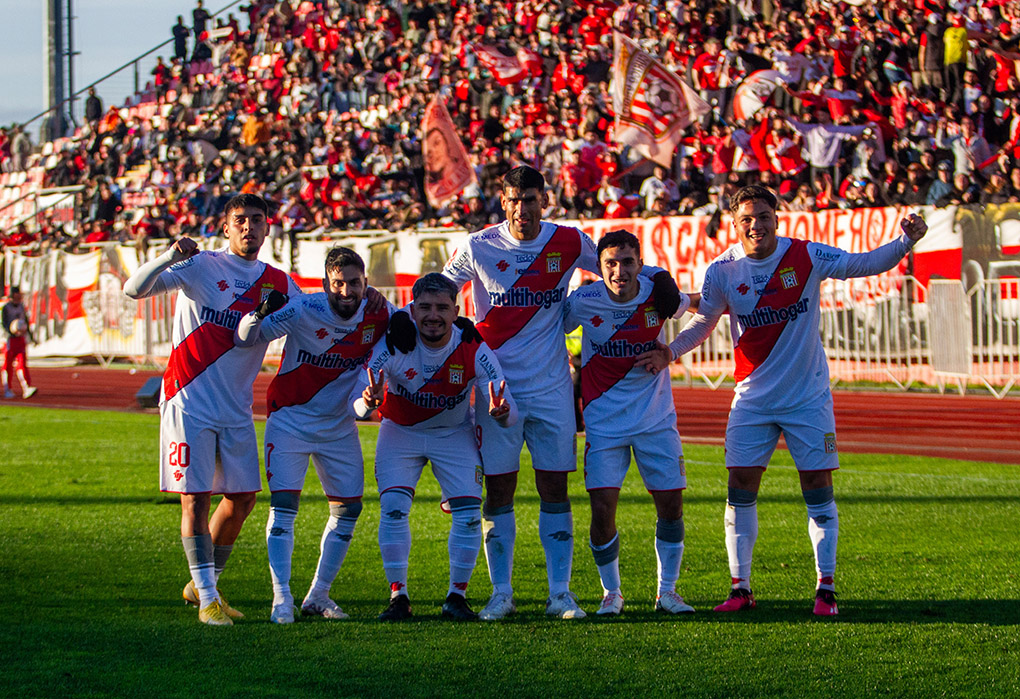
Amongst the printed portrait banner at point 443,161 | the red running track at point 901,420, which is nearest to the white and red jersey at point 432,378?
the red running track at point 901,420

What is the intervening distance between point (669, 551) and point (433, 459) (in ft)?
4.28

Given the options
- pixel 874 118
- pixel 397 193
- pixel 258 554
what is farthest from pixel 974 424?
pixel 397 193

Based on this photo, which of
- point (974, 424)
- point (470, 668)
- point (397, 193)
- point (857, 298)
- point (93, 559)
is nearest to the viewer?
point (470, 668)

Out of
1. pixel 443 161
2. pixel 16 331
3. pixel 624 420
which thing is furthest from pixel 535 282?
pixel 443 161

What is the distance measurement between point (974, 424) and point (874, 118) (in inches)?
249

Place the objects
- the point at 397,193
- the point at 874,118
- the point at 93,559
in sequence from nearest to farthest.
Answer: the point at 93,559, the point at 874,118, the point at 397,193

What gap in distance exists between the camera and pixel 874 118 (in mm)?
19266

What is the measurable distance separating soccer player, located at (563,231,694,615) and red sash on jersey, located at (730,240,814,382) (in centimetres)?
51

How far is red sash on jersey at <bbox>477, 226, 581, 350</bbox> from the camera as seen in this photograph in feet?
21.5

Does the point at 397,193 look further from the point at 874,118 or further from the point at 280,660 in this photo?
the point at 280,660

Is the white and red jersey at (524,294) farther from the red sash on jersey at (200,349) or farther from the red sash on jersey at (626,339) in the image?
the red sash on jersey at (200,349)

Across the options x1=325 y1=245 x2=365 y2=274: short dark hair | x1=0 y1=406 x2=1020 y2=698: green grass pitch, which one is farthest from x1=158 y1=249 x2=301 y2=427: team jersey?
x1=0 y1=406 x2=1020 y2=698: green grass pitch

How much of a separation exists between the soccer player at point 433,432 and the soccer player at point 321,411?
0.65ft

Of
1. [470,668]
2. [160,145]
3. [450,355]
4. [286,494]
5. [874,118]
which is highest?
[160,145]
